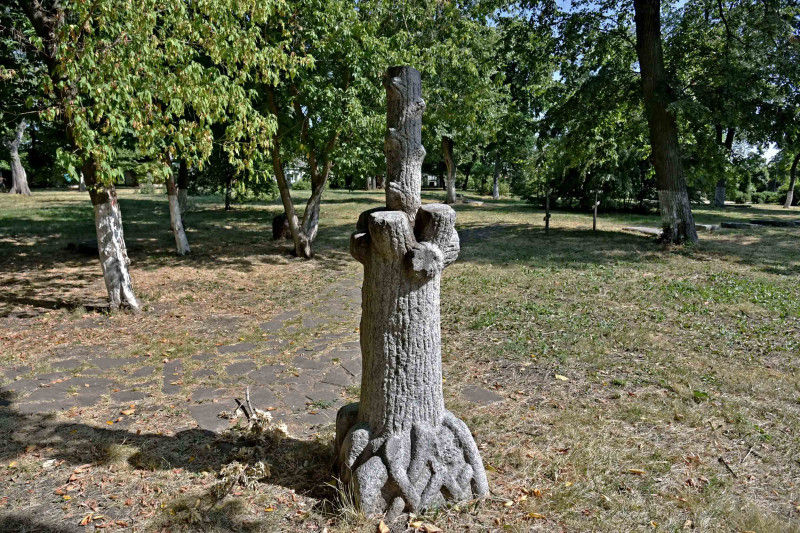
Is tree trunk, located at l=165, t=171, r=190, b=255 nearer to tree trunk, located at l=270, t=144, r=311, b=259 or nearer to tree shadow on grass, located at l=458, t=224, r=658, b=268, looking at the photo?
tree trunk, located at l=270, t=144, r=311, b=259

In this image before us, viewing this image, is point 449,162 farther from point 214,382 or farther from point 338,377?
point 214,382

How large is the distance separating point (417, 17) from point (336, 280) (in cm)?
789

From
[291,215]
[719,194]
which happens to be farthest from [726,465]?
[719,194]

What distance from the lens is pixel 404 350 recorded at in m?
3.06

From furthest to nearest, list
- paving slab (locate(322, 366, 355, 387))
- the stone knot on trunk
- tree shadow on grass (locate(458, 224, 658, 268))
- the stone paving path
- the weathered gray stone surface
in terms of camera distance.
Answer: the weathered gray stone surface, tree shadow on grass (locate(458, 224, 658, 268)), paving slab (locate(322, 366, 355, 387)), the stone paving path, the stone knot on trunk

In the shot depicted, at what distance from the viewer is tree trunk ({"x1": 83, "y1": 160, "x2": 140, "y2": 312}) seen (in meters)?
6.91

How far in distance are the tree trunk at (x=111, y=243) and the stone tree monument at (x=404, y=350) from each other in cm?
552

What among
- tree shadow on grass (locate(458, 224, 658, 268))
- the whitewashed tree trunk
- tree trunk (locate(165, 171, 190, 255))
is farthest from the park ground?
the whitewashed tree trunk

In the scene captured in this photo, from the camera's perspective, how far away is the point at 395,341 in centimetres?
303

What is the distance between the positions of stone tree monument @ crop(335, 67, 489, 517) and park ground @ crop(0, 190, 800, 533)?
239 millimetres

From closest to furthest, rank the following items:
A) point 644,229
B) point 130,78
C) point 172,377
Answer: point 172,377 < point 130,78 < point 644,229

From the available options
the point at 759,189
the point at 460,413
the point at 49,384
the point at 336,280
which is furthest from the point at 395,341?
the point at 759,189

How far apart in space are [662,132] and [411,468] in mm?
12802

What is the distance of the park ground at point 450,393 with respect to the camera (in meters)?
3.20
